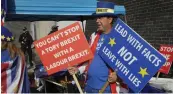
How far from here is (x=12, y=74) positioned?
12.2 feet

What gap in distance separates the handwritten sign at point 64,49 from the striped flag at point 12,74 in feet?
0.93

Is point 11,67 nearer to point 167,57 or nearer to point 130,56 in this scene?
point 130,56

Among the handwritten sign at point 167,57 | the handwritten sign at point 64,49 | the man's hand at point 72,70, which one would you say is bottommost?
the handwritten sign at point 167,57

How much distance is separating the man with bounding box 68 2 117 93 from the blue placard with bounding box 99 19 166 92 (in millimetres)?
84

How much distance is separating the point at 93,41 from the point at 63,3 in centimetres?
212

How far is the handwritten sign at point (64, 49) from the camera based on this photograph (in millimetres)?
3760

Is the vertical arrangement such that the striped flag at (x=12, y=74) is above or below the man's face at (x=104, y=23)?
below

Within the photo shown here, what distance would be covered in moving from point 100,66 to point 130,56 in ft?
1.24

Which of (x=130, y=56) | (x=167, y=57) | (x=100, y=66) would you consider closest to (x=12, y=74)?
(x=100, y=66)

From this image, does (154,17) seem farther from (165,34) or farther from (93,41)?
(93,41)

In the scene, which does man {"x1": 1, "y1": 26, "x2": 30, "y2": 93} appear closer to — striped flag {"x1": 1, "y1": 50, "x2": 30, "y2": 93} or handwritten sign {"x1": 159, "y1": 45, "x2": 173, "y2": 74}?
striped flag {"x1": 1, "y1": 50, "x2": 30, "y2": 93}

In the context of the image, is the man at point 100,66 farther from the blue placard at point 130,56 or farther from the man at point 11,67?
the man at point 11,67

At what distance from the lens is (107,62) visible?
3834 millimetres

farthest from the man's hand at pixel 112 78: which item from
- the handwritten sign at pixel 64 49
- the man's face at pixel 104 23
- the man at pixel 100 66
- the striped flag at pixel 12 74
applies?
the striped flag at pixel 12 74
